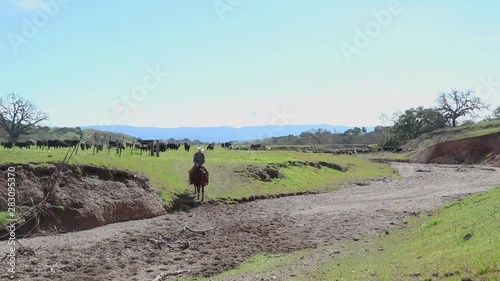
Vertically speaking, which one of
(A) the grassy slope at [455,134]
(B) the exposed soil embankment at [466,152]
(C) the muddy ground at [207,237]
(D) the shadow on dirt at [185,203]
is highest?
(A) the grassy slope at [455,134]

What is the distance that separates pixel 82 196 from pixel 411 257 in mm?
15088

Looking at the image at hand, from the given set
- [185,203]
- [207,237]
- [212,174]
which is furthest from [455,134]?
[207,237]

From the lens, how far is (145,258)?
1510 centimetres

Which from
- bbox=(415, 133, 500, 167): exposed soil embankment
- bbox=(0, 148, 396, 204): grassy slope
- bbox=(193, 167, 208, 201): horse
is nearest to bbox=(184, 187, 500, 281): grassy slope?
bbox=(193, 167, 208, 201): horse

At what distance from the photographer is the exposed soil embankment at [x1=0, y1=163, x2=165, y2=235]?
1866cm

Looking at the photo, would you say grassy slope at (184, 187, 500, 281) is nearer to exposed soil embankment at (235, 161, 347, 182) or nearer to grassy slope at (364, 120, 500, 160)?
exposed soil embankment at (235, 161, 347, 182)

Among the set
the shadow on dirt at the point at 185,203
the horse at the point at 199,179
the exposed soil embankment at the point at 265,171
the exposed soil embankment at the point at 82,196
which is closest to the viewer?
the exposed soil embankment at the point at 82,196

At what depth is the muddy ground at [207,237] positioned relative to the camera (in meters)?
13.7

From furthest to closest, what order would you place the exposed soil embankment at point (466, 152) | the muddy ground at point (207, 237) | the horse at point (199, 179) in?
1. the exposed soil embankment at point (466, 152)
2. the horse at point (199, 179)
3. the muddy ground at point (207, 237)

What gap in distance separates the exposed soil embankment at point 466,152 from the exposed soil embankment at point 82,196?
165 ft

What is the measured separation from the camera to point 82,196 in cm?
2073

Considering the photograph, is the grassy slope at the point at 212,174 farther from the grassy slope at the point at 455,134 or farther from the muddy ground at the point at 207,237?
the grassy slope at the point at 455,134

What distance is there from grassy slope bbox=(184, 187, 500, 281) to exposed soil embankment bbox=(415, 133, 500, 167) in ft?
167

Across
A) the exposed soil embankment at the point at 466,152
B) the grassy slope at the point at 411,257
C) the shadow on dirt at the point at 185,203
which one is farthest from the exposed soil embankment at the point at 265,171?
the exposed soil embankment at the point at 466,152
